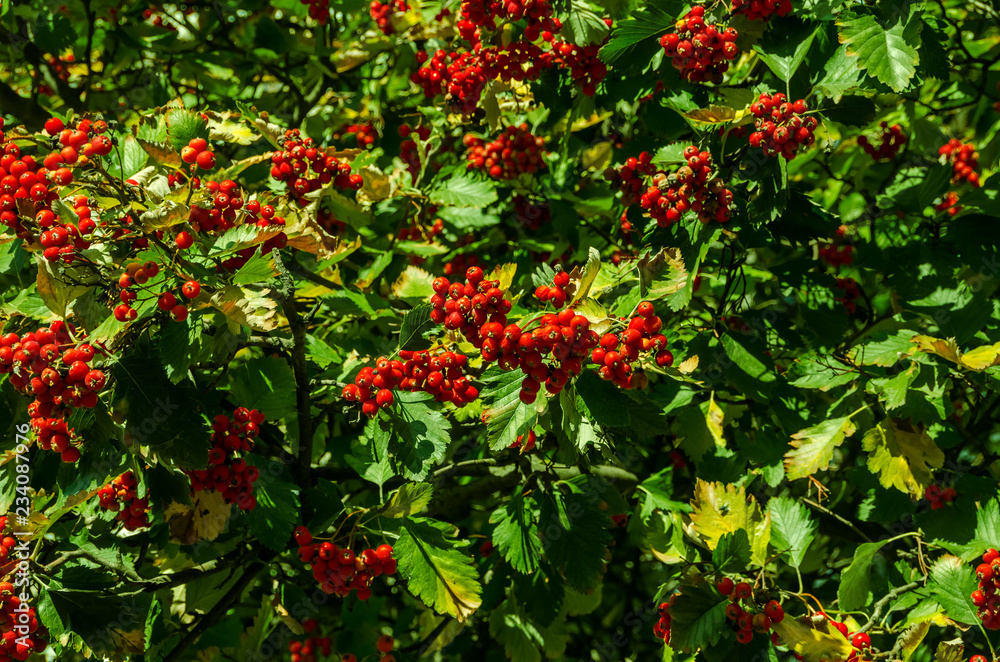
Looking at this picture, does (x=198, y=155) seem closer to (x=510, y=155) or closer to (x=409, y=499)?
(x=409, y=499)

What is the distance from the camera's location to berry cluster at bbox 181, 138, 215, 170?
248 cm

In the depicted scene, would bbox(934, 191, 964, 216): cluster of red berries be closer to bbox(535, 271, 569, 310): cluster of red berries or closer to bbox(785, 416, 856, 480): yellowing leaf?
bbox(785, 416, 856, 480): yellowing leaf

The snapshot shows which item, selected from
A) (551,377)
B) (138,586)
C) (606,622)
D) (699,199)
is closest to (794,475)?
(699,199)

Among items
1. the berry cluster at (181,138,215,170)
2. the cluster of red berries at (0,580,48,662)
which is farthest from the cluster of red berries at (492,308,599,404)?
the cluster of red berries at (0,580,48,662)

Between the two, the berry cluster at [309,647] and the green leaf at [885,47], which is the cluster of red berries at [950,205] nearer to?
the green leaf at [885,47]

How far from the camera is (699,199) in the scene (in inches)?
105

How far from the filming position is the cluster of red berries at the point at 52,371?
2096 millimetres

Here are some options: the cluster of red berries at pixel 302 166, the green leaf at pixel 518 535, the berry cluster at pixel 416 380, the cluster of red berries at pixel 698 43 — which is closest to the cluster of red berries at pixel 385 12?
the cluster of red berries at pixel 302 166

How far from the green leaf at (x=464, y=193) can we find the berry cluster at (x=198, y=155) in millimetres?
1378

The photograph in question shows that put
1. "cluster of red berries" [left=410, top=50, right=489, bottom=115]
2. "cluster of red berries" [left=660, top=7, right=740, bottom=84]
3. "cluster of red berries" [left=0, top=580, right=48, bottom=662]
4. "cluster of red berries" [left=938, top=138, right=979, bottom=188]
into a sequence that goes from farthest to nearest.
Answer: "cluster of red berries" [left=938, top=138, right=979, bottom=188] < "cluster of red berries" [left=410, top=50, right=489, bottom=115] < "cluster of red berries" [left=660, top=7, right=740, bottom=84] < "cluster of red berries" [left=0, top=580, right=48, bottom=662]

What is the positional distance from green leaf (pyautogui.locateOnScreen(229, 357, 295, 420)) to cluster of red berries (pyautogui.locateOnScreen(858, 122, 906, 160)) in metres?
3.43

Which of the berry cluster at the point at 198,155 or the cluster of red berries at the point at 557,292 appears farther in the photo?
the berry cluster at the point at 198,155

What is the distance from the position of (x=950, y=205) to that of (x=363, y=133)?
3170mm

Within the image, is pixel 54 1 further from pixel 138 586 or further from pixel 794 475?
pixel 794 475
